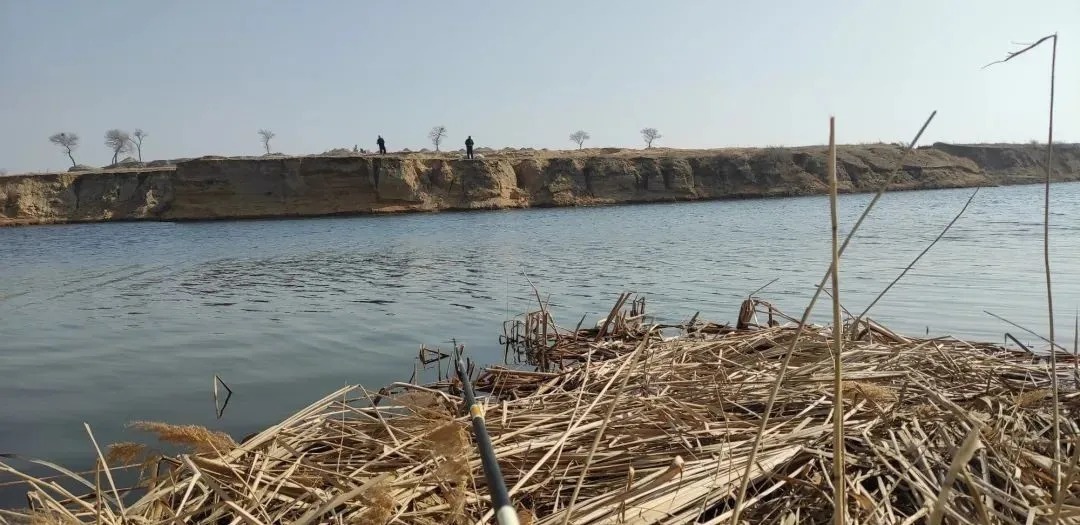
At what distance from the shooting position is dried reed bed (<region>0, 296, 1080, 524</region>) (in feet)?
6.31

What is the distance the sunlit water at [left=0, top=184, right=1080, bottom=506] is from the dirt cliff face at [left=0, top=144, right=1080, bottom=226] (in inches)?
757

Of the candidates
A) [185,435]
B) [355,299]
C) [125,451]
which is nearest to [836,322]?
[185,435]

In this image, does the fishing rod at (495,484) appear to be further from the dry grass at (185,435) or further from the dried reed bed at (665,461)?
the dry grass at (185,435)

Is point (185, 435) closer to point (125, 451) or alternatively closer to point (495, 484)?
point (125, 451)

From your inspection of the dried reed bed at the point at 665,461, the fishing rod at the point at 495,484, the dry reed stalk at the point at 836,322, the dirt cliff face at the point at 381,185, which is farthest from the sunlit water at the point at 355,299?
the dirt cliff face at the point at 381,185

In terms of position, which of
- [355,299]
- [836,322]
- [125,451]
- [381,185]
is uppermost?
[381,185]

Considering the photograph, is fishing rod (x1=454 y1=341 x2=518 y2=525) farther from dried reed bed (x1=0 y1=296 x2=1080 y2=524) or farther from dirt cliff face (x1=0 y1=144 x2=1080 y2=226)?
dirt cliff face (x1=0 y1=144 x2=1080 y2=226)

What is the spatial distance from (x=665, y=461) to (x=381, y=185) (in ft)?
137

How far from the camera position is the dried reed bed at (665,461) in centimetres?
192

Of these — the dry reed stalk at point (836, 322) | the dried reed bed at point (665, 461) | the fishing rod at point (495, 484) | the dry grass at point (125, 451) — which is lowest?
the dried reed bed at point (665, 461)

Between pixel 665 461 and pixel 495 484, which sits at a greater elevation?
pixel 495 484

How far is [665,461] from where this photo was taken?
7.50ft

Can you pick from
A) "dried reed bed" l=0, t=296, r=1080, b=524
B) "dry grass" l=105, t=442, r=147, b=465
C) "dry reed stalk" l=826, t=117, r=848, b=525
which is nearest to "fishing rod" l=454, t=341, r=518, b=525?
"dried reed bed" l=0, t=296, r=1080, b=524

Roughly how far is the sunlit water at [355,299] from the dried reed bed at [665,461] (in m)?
2.12
